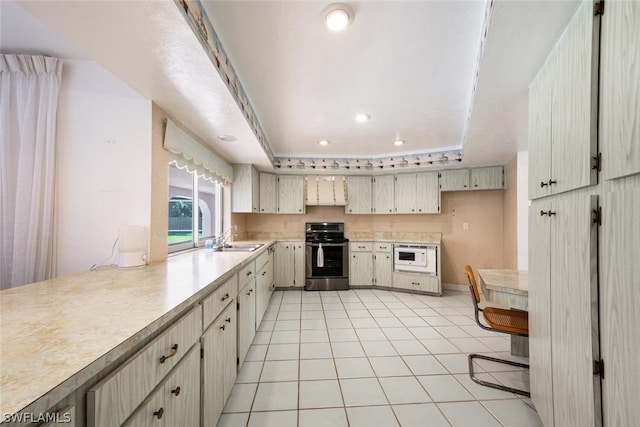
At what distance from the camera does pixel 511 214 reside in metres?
3.92

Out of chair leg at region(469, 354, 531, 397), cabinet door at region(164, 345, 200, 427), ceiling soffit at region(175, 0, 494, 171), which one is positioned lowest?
chair leg at region(469, 354, 531, 397)

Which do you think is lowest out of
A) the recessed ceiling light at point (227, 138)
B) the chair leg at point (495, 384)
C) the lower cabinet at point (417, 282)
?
the chair leg at point (495, 384)

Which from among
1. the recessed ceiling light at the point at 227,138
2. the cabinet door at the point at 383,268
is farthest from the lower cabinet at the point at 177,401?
the cabinet door at the point at 383,268

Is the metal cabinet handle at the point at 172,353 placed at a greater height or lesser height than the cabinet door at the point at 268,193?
lesser

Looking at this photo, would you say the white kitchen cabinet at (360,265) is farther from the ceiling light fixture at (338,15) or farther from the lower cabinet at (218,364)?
the ceiling light fixture at (338,15)

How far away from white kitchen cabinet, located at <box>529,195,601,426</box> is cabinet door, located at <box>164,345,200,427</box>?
1.69 m

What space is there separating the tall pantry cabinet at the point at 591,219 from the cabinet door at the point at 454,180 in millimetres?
3119

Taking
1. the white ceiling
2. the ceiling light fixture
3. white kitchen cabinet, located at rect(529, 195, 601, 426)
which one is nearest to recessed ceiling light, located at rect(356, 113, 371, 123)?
the white ceiling

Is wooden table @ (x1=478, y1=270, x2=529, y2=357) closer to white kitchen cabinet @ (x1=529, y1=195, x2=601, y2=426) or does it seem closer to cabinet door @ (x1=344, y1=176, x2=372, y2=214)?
white kitchen cabinet @ (x1=529, y1=195, x2=601, y2=426)

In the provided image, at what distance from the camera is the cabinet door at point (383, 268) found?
4.73 m

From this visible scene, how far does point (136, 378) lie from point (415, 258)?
4366 millimetres

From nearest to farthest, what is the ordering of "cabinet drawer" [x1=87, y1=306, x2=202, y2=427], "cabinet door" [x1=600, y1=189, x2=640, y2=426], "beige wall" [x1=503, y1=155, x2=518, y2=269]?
"cabinet drawer" [x1=87, y1=306, x2=202, y2=427], "cabinet door" [x1=600, y1=189, x2=640, y2=426], "beige wall" [x1=503, y1=155, x2=518, y2=269]

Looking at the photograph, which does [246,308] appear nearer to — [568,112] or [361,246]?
[568,112]

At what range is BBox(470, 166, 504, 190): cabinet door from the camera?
4195mm
